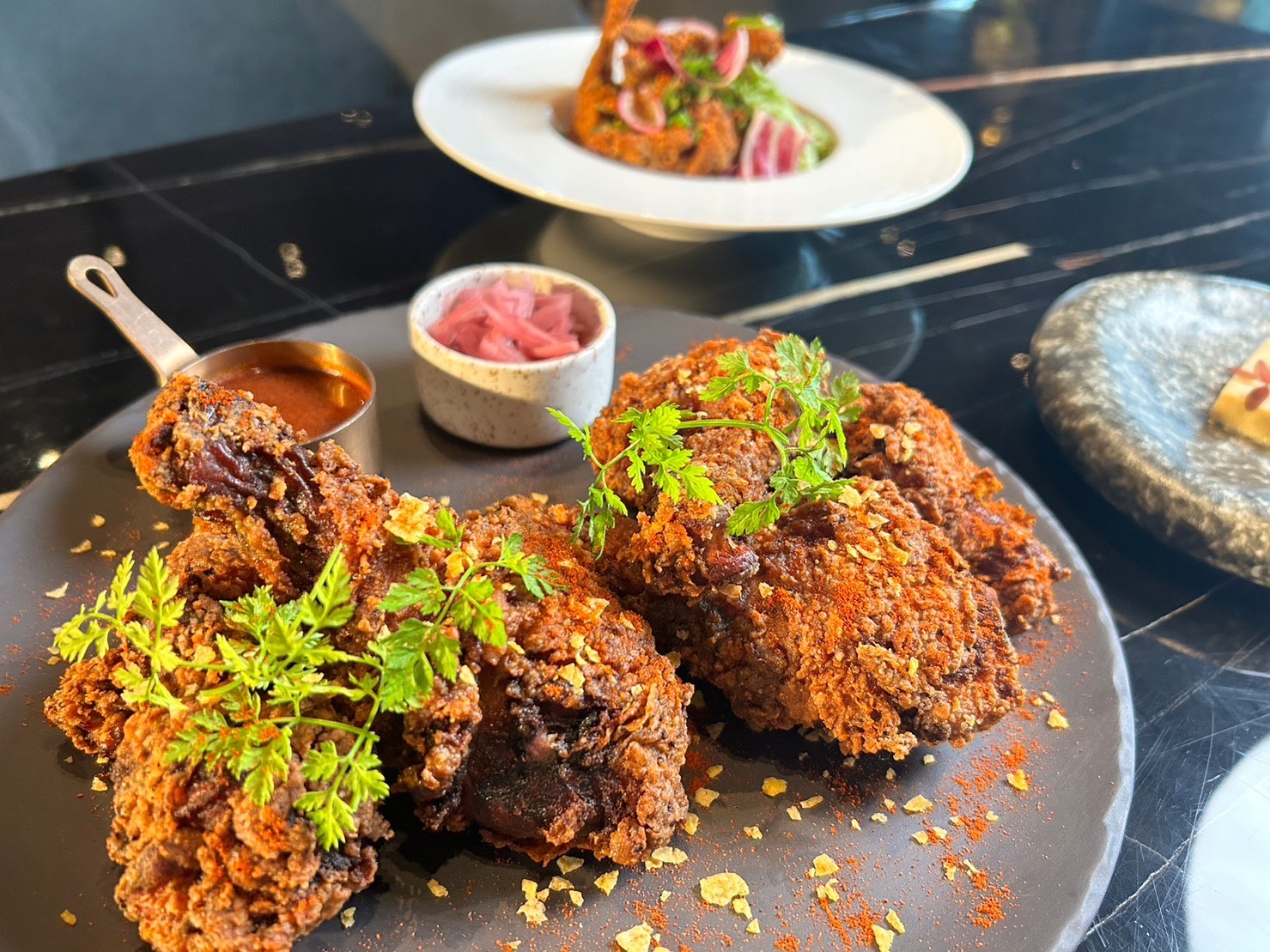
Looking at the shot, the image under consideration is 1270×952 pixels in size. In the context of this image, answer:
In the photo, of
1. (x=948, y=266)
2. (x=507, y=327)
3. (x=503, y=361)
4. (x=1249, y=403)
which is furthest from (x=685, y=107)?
(x=1249, y=403)

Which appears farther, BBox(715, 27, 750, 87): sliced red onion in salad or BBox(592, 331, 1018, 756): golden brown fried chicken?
BBox(715, 27, 750, 87): sliced red onion in salad

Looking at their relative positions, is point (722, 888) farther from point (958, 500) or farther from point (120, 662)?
point (120, 662)

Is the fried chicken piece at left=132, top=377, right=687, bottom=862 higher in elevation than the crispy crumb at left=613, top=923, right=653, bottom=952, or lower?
higher

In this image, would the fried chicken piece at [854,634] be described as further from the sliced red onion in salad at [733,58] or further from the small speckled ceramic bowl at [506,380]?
the sliced red onion in salad at [733,58]

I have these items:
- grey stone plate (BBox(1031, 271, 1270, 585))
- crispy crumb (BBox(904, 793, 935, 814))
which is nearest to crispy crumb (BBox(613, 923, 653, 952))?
crispy crumb (BBox(904, 793, 935, 814))

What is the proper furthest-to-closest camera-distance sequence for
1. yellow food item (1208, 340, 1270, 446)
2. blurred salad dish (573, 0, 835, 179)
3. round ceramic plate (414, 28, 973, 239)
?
blurred salad dish (573, 0, 835, 179), round ceramic plate (414, 28, 973, 239), yellow food item (1208, 340, 1270, 446)

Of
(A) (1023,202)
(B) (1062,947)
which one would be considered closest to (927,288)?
(A) (1023,202)

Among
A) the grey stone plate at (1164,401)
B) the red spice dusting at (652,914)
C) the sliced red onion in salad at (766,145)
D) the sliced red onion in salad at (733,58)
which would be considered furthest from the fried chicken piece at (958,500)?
the sliced red onion in salad at (733,58)

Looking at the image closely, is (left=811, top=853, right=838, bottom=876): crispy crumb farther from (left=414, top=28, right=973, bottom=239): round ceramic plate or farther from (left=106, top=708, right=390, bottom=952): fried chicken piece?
(left=414, top=28, right=973, bottom=239): round ceramic plate
